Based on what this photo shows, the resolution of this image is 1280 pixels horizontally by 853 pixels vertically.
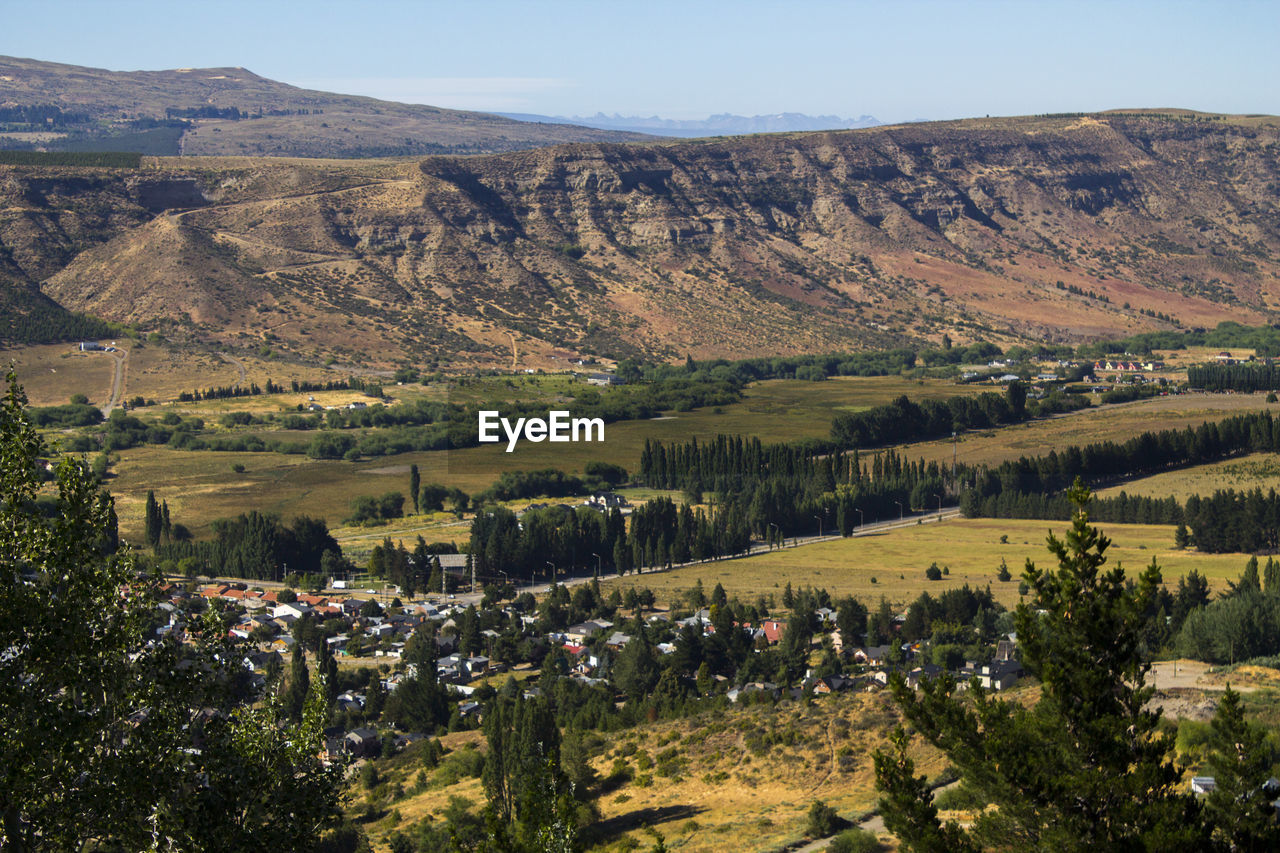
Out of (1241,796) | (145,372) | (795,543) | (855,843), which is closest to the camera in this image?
(1241,796)

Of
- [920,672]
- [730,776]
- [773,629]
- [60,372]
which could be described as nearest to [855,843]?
[730,776]

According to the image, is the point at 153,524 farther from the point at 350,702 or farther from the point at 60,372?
the point at 60,372

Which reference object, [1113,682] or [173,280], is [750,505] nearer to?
[1113,682]

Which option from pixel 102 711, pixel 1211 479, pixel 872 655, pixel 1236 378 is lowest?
pixel 872 655

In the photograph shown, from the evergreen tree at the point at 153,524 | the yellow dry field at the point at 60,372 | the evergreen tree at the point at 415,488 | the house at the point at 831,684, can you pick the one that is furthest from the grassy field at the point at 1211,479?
the yellow dry field at the point at 60,372

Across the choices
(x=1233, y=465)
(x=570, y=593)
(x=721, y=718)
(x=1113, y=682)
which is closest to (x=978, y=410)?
(x=1233, y=465)

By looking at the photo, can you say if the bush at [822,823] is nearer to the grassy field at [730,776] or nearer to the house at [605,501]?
the grassy field at [730,776]

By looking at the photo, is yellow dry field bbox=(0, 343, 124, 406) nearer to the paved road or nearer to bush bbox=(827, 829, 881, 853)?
the paved road

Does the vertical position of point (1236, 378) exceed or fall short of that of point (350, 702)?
it exceeds it
